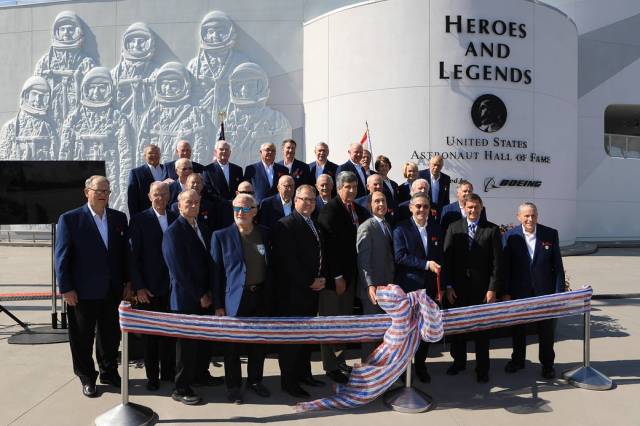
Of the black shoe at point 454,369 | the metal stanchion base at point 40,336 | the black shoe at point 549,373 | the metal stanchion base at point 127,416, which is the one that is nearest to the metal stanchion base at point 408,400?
the black shoe at point 454,369

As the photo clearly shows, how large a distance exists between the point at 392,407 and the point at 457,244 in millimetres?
1624

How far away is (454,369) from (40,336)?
4731mm

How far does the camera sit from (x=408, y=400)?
3.81 metres

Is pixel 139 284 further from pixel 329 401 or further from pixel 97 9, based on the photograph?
pixel 97 9

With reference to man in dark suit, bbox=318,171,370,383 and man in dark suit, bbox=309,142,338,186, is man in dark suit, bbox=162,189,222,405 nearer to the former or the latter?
man in dark suit, bbox=318,171,370,383

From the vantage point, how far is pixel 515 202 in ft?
46.3

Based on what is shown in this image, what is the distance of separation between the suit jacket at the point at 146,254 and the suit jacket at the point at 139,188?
139cm

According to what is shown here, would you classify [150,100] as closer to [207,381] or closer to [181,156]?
[181,156]

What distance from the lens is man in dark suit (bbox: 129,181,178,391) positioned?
14.0 feet

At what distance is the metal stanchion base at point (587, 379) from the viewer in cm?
425

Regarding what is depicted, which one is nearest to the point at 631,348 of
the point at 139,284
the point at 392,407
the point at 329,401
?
the point at 392,407

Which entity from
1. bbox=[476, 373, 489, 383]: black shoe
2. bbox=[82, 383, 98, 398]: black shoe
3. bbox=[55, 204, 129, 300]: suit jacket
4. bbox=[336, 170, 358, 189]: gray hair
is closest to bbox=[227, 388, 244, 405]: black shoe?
bbox=[82, 383, 98, 398]: black shoe

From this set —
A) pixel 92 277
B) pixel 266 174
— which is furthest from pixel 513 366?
pixel 92 277

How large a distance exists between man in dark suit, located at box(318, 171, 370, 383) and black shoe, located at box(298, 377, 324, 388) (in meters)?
0.16
